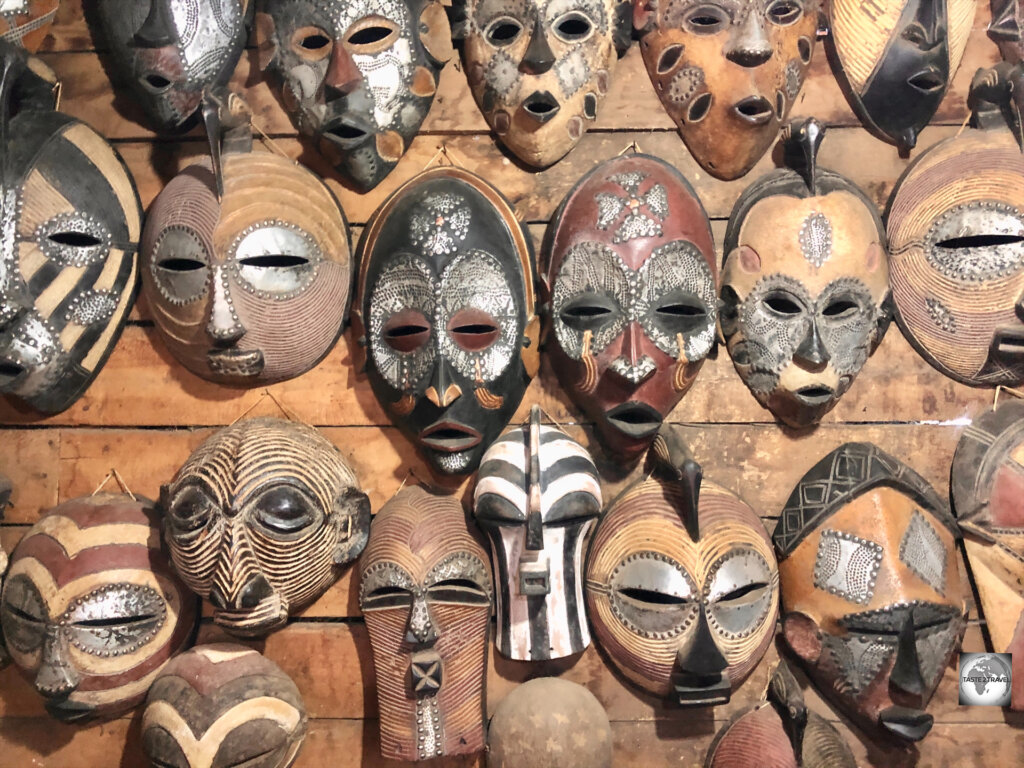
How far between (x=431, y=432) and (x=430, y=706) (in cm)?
68

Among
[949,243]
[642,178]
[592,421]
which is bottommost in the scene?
[592,421]

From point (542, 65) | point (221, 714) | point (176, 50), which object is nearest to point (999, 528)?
point (542, 65)

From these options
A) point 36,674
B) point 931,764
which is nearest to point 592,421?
point 931,764

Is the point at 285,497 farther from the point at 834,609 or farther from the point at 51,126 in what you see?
the point at 834,609

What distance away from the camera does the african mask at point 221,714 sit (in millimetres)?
1860

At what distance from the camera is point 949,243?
6.98 ft

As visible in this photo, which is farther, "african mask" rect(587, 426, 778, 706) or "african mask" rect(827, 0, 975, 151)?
"african mask" rect(827, 0, 975, 151)

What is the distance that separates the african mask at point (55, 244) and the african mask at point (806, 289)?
66.5 inches

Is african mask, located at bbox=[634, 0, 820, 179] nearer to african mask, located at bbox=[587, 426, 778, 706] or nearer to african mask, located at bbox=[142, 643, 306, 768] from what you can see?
african mask, located at bbox=[587, 426, 778, 706]

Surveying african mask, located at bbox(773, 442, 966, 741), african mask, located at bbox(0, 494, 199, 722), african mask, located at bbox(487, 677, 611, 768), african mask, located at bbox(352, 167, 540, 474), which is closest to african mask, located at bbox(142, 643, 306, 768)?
african mask, located at bbox(0, 494, 199, 722)

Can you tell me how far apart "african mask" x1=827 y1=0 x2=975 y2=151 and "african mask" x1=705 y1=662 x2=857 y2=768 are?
1525 millimetres

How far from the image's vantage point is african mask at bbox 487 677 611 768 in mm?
1919

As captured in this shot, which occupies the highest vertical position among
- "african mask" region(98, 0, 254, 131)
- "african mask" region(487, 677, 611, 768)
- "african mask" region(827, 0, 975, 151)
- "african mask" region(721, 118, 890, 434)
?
"african mask" region(98, 0, 254, 131)

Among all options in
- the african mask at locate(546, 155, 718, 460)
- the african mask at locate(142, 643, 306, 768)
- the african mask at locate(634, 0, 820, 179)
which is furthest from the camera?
the african mask at locate(634, 0, 820, 179)
